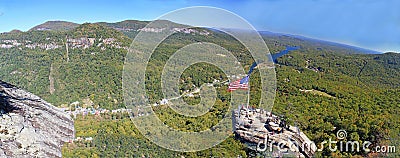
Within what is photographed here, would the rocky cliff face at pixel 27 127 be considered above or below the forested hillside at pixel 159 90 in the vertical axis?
above

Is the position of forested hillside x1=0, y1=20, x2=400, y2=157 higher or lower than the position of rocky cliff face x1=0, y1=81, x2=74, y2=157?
lower

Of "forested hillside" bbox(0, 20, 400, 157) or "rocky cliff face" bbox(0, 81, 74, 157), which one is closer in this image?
"rocky cliff face" bbox(0, 81, 74, 157)

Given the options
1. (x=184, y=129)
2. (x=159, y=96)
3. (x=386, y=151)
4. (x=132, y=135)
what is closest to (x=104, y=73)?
(x=159, y=96)

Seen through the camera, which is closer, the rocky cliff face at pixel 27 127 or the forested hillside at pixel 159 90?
the rocky cliff face at pixel 27 127

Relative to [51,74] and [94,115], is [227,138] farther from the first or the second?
[51,74]
